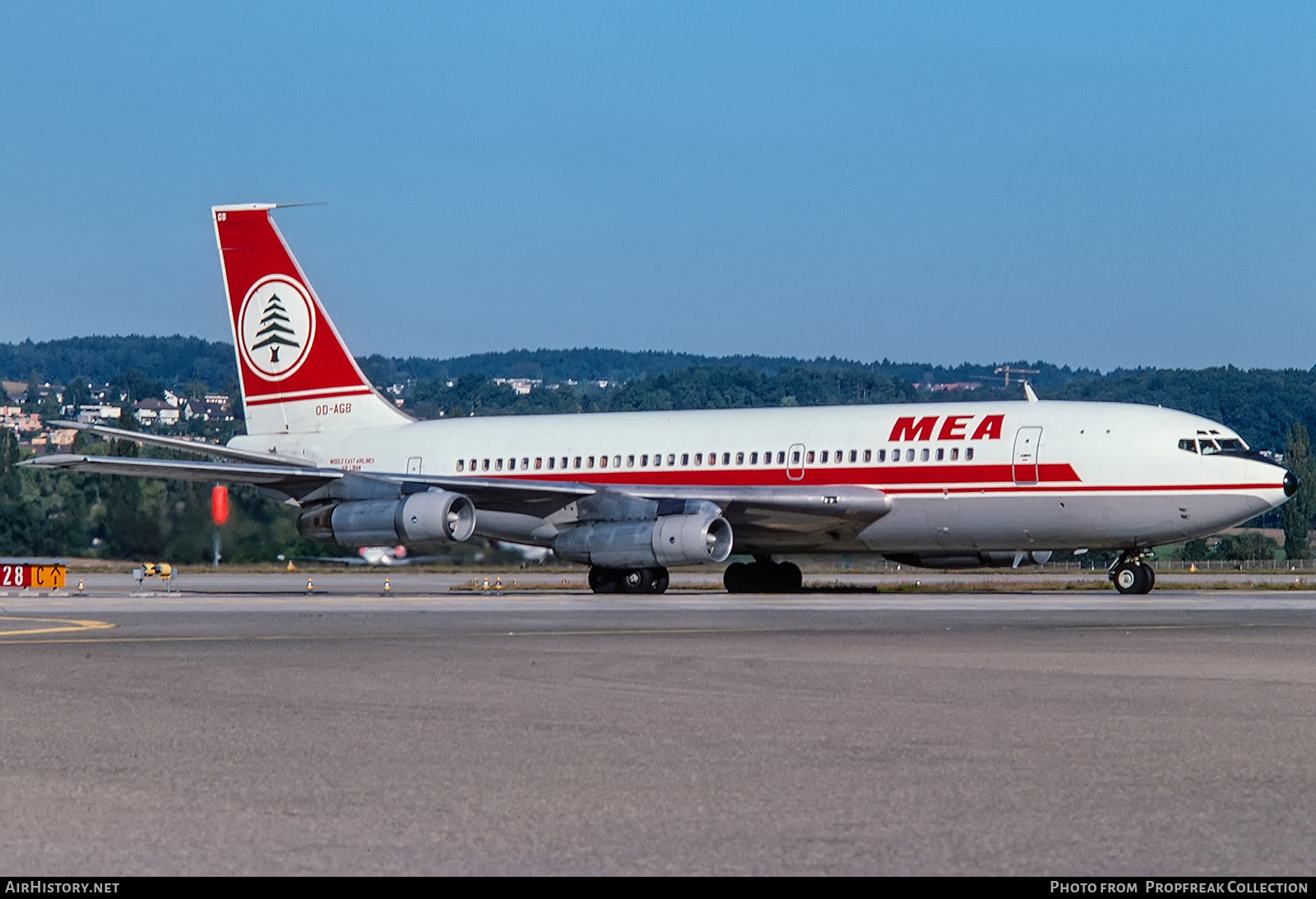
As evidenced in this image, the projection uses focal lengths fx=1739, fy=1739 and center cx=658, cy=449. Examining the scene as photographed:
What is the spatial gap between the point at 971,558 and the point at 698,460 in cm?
621

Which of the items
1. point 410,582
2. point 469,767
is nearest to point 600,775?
point 469,767

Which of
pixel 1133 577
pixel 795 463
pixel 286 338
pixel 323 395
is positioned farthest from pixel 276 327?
pixel 1133 577

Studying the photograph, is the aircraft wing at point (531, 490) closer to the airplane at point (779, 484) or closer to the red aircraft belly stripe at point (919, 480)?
the airplane at point (779, 484)

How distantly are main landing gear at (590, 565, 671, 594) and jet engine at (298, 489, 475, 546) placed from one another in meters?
2.86

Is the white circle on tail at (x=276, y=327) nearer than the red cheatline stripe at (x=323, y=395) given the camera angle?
Yes

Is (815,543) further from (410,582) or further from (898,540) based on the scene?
(410,582)

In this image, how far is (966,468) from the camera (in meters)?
34.4

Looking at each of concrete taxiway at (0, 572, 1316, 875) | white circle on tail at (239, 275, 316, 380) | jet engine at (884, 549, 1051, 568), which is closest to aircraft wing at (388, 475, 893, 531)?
jet engine at (884, 549, 1051, 568)

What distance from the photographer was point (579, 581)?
46656 mm

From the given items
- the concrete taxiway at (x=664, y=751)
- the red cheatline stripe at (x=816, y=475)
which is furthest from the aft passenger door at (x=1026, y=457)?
the concrete taxiway at (x=664, y=751)

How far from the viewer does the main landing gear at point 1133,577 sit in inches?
1356

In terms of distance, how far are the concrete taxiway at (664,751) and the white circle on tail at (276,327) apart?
858 inches

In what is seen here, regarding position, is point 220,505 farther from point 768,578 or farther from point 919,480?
point 919,480
